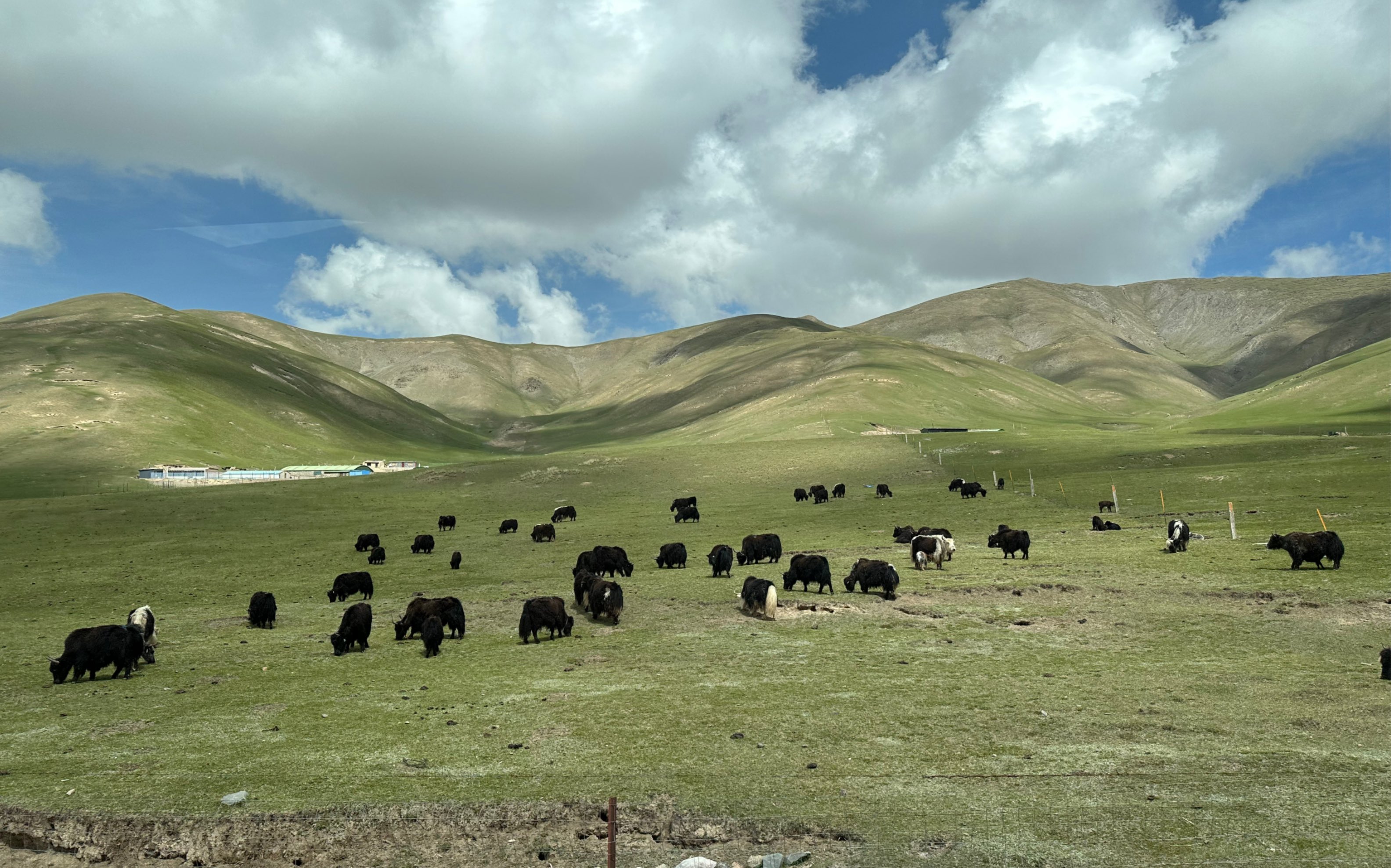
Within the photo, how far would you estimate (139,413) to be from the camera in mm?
127750

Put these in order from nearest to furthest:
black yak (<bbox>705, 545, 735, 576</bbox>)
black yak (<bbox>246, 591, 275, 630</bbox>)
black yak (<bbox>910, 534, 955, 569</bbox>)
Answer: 1. black yak (<bbox>246, 591, 275, 630</bbox>)
2. black yak (<bbox>705, 545, 735, 576</bbox>)
3. black yak (<bbox>910, 534, 955, 569</bbox>)

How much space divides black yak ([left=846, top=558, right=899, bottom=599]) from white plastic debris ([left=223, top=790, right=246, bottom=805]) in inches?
678

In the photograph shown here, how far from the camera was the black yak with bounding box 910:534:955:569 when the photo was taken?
29.1 metres

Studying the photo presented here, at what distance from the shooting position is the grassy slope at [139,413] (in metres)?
105

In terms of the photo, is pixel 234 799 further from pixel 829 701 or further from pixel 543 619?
pixel 543 619

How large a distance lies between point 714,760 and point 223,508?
181 feet

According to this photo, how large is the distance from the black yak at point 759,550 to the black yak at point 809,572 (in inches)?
265

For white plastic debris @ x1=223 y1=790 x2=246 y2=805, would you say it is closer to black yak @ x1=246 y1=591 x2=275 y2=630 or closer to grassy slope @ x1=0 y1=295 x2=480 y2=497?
black yak @ x1=246 y1=591 x2=275 y2=630

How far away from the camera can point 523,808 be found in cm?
928

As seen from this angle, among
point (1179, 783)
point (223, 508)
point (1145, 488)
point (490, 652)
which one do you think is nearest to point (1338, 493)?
point (1145, 488)

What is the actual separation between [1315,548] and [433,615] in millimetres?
24692

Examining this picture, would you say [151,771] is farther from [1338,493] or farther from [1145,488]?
[1145,488]

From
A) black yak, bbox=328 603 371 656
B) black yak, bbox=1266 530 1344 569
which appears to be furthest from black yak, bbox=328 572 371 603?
black yak, bbox=1266 530 1344 569

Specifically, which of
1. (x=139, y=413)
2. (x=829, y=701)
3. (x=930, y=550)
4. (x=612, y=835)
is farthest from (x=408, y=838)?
(x=139, y=413)
